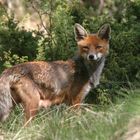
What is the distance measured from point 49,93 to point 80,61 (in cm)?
111

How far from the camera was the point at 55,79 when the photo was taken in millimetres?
11758

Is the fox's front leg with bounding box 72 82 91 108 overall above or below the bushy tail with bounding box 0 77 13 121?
below

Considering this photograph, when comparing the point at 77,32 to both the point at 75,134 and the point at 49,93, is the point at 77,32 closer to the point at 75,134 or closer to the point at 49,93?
the point at 49,93

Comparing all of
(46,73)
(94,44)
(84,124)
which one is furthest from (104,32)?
(84,124)

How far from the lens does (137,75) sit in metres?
13.4

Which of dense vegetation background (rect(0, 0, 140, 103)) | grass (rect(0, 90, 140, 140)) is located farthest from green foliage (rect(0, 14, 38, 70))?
grass (rect(0, 90, 140, 140))

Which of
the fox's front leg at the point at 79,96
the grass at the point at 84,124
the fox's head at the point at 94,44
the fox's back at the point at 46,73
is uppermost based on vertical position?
the fox's head at the point at 94,44

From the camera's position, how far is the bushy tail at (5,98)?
10.8 meters

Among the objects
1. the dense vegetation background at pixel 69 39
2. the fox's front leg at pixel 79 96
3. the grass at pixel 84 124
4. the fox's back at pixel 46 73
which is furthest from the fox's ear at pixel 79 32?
the grass at pixel 84 124

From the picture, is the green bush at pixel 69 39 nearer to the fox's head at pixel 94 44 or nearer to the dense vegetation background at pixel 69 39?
Answer: the dense vegetation background at pixel 69 39

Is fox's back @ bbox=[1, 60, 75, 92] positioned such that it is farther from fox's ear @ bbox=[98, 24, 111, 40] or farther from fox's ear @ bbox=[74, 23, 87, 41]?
fox's ear @ bbox=[98, 24, 111, 40]

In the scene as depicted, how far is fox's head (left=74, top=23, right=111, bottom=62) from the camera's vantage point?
12.1 m

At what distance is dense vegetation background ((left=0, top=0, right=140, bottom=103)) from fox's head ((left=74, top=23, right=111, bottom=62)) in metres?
1.31

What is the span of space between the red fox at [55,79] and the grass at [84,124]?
97cm
